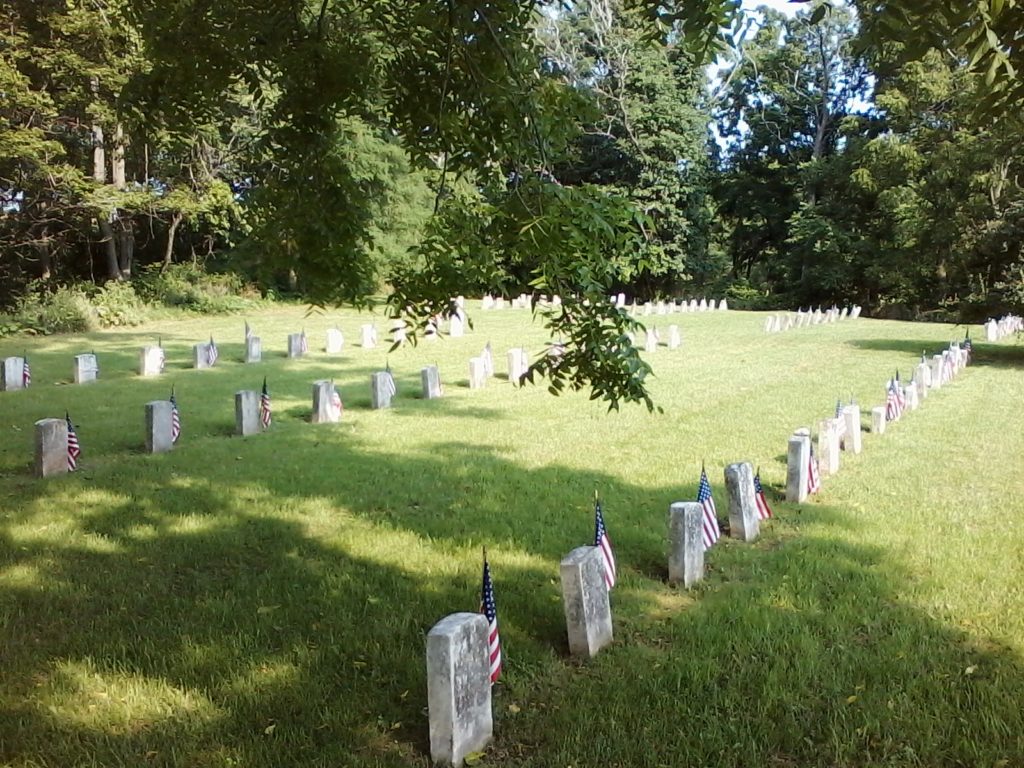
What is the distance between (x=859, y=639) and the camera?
16.7 feet

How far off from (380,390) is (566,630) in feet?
31.2

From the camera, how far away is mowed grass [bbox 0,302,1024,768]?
4.05 metres

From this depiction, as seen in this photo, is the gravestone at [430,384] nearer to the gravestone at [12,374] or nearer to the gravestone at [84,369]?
the gravestone at [84,369]

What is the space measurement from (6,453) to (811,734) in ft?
32.9

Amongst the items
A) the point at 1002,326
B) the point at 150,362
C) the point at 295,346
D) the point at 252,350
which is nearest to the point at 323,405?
the point at 150,362

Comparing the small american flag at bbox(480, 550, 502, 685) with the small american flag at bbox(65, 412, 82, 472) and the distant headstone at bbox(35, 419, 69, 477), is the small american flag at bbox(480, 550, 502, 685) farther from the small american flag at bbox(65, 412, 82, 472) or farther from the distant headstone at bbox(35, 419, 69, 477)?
the small american flag at bbox(65, 412, 82, 472)

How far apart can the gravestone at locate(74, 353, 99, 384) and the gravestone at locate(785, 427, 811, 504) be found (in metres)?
14.3

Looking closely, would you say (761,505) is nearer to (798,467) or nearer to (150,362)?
(798,467)

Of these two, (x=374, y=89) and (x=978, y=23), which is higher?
(x=374, y=89)

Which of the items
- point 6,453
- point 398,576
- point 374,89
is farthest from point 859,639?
point 6,453

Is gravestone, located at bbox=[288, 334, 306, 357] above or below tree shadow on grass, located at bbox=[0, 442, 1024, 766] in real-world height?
above

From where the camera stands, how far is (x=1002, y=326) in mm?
28375

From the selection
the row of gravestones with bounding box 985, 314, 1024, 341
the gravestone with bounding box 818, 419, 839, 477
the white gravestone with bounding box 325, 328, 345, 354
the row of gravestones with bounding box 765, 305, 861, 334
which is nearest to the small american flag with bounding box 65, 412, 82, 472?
the gravestone with bounding box 818, 419, 839, 477

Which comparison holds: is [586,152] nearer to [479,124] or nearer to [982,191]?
[982,191]
